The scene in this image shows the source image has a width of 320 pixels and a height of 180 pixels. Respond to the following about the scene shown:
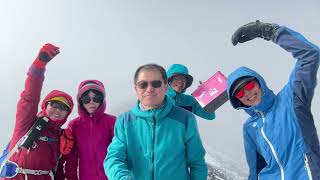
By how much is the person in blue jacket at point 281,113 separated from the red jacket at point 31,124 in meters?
4.02

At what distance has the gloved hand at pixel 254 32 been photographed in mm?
5074

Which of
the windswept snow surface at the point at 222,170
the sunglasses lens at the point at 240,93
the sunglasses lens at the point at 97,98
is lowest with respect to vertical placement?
the windswept snow surface at the point at 222,170

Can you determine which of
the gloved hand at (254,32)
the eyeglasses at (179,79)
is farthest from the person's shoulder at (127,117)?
the eyeglasses at (179,79)

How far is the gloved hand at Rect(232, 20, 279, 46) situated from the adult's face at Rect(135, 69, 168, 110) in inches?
61.7

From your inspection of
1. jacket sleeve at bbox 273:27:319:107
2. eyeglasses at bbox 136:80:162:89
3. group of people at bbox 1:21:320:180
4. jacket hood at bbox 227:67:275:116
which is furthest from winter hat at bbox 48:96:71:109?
jacket sleeve at bbox 273:27:319:107

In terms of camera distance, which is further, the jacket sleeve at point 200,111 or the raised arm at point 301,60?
the jacket sleeve at point 200,111

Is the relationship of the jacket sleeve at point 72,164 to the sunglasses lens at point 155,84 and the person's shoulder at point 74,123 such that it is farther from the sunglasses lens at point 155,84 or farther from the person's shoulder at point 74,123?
the sunglasses lens at point 155,84

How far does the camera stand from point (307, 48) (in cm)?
457

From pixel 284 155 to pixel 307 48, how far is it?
5.17 ft

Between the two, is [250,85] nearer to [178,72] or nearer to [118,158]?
[118,158]

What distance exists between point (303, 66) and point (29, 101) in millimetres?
5597

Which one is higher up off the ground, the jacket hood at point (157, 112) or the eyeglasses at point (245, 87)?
the eyeglasses at point (245, 87)

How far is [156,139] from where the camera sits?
15.5 feet

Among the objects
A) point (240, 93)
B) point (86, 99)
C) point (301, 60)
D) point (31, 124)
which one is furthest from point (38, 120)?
point (301, 60)
